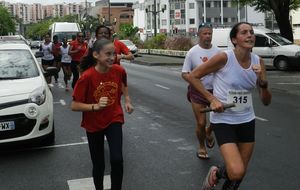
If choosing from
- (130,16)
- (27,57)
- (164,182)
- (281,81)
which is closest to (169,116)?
(27,57)

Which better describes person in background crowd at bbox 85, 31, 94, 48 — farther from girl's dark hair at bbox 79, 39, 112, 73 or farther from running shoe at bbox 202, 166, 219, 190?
running shoe at bbox 202, 166, 219, 190

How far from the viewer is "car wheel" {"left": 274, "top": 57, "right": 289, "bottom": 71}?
22.5 metres

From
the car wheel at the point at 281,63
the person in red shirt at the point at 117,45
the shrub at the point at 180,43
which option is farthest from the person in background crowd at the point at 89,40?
the shrub at the point at 180,43

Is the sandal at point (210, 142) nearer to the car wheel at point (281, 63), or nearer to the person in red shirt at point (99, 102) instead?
the person in red shirt at point (99, 102)

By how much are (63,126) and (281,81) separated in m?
10.7

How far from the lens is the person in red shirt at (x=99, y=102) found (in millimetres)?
4633

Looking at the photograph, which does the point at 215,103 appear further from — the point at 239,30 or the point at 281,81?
the point at 281,81

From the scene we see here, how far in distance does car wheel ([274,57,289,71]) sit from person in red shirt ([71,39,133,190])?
18.7m

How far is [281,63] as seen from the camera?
22.8 meters

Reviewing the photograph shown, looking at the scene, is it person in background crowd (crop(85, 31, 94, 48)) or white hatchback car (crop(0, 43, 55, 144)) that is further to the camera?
person in background crowd (crop(85, 31, 94, 48))

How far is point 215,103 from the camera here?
430 cm

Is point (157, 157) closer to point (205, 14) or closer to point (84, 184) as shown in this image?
point (84, 184)

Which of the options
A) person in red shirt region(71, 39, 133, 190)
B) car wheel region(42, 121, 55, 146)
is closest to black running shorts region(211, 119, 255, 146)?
person in red shirt region(71, 39, 133, 190)

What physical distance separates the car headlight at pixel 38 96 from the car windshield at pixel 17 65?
79 cm
